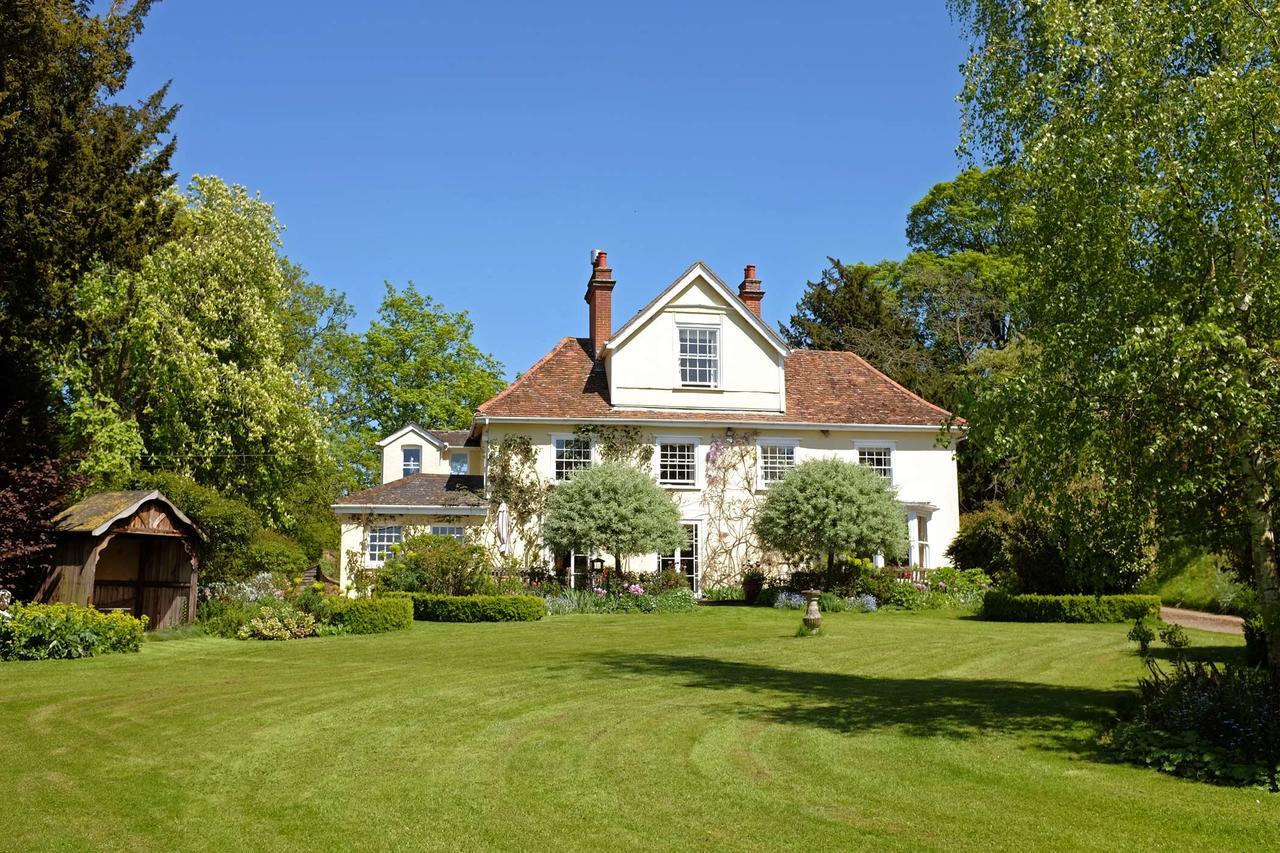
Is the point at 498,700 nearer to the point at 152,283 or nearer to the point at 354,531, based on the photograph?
the point at 354,531

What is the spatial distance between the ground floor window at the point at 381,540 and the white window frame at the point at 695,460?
764cm

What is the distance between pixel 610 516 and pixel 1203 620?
13.6 metres

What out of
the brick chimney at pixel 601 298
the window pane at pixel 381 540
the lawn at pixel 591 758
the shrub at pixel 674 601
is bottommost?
the lawn at pixel 591 758

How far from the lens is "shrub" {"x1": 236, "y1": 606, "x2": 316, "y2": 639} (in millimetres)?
20531

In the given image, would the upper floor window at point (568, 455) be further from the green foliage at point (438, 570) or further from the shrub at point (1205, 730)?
the shrub at point (1205, 730)

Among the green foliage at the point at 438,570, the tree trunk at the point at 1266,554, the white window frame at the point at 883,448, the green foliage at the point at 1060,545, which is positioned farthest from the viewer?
the white window frame at the point at 883,448

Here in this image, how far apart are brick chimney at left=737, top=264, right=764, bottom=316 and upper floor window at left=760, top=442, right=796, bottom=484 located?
482 centimetres

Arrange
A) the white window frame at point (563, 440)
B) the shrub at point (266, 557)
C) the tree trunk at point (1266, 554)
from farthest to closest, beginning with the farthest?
1. the white window frame at point (563, 440)
2. the shrub at point (266, 557)
3. the tree trunk at point (1266, 554)

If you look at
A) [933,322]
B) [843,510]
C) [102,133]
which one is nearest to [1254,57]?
[843,510]

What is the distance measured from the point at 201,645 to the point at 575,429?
45.0 feet

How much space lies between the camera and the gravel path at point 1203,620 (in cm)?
2112

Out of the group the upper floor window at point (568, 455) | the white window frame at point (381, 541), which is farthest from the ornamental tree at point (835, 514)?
the white window frame at point (381, 541)

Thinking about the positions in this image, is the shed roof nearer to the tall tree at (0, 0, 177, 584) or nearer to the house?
the tall tree at (0, 0, 177, 584)

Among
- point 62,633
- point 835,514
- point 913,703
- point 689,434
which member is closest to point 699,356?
point 689,434
